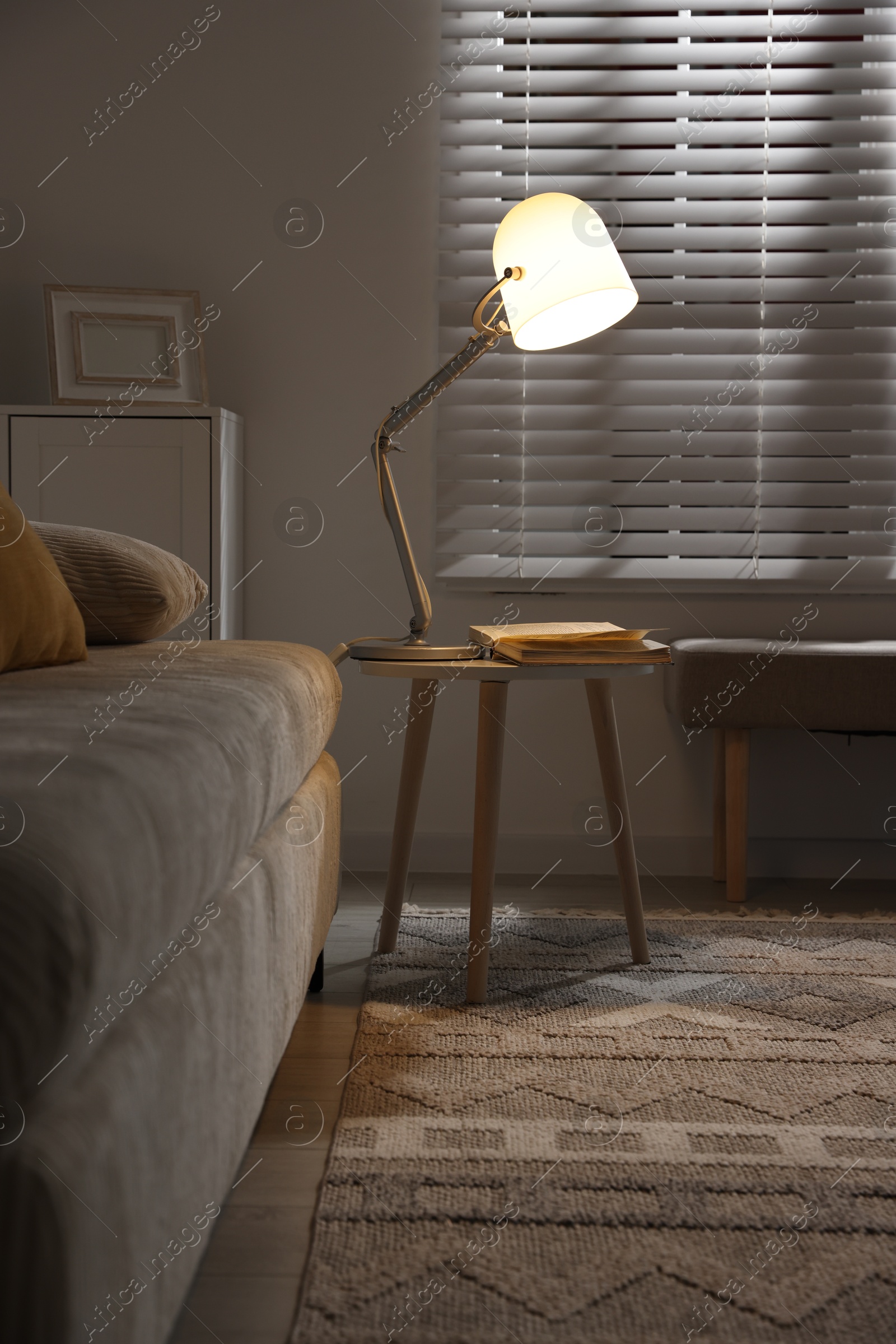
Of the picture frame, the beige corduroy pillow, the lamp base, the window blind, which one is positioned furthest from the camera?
the window blind

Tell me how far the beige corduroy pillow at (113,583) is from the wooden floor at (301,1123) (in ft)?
1.98

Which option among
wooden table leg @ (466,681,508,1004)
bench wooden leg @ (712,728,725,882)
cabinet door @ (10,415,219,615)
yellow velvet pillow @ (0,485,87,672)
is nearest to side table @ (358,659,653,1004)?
wooden table leg @ (466,681,508,1004)

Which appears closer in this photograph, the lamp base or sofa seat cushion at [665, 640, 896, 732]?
the lamp base

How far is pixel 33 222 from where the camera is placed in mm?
2277

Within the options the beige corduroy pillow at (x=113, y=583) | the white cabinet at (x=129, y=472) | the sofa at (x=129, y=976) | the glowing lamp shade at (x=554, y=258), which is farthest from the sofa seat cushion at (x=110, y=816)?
the white cabinet at (x=129, y=472)

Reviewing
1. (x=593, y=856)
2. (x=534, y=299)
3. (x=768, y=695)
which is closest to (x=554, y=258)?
(x=534, y=299)

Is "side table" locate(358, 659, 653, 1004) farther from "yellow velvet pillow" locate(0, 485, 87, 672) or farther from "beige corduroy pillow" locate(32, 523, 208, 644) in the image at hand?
"yellow velvet pillow" locate(0, 485, 87, 672)

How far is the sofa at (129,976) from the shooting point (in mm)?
447

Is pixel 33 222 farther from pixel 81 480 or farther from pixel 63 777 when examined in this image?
pixel 63 777

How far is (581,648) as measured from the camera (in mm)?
1434

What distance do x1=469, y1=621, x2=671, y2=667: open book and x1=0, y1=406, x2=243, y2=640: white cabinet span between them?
2.77 feet

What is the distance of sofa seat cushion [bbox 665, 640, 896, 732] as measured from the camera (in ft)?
6.53

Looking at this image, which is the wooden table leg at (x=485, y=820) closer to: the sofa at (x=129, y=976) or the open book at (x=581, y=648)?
the open book at (x=581, y=648)

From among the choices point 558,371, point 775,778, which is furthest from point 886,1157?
point 558,371
